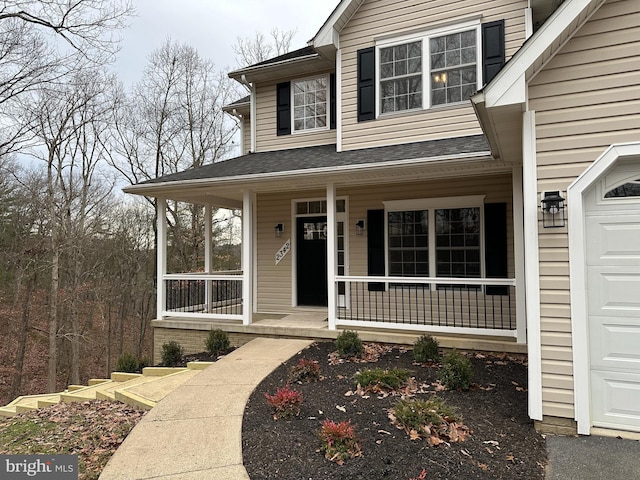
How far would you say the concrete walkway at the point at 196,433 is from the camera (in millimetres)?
3209

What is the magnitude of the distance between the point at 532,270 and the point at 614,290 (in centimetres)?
69

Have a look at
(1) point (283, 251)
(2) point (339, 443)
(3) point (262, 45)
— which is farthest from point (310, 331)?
(3) point (262, 45)

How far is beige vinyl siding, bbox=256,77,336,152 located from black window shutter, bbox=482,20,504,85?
3947 millimetres

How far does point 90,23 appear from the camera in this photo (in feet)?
28.7

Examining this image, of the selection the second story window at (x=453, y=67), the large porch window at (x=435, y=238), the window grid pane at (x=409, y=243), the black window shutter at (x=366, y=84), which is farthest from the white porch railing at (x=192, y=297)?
the second story window at (x=453, y=67)

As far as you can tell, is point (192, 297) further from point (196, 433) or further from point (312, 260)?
point (196, 433)

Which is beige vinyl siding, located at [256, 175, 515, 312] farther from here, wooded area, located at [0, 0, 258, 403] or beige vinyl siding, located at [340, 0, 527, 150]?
wooded area, located at [0, 0, 258, 403]

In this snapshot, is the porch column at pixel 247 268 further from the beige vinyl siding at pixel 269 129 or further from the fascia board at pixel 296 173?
the beige vinyl siding at pixel 269 129

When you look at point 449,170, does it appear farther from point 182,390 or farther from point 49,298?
point 49,298

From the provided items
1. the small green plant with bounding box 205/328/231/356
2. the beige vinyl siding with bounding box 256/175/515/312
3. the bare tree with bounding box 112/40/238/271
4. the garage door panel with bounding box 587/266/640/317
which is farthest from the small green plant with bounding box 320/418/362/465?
the bare tree with bounding box 112/40/238/271

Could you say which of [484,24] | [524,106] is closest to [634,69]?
[524,106]

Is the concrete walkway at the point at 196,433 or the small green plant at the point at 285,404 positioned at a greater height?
the small green plant at the point at 285,404

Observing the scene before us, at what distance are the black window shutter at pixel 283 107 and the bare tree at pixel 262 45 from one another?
Answer: 1120cm

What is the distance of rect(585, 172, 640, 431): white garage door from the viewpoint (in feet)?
11.8
